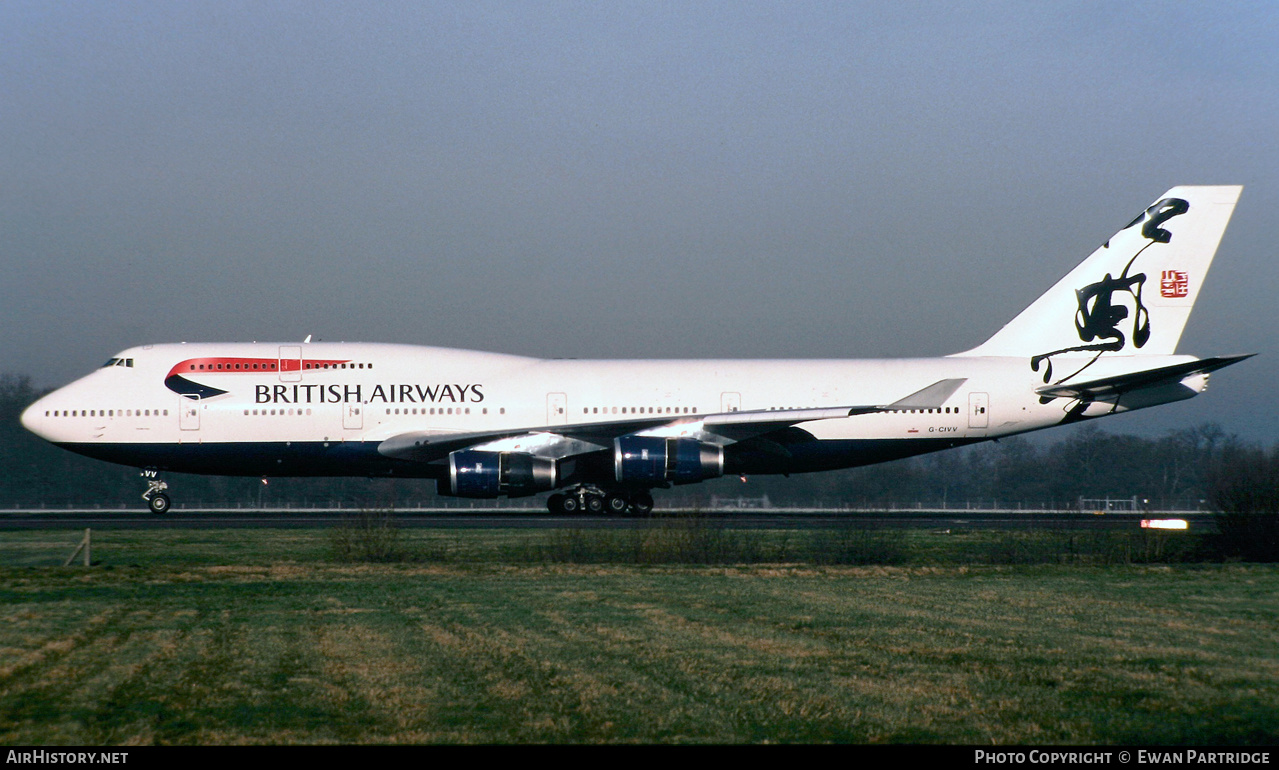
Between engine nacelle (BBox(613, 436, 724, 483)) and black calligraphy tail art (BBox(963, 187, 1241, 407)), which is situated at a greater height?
black calligraphy tail art (BBox(963, 187, 1241, 407))

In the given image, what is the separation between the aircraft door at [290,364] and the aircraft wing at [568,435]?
9.94 ft

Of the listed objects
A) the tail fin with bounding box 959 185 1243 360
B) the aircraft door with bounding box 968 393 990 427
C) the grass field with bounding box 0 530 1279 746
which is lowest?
the grass field with bounding box 0 530 1279 746

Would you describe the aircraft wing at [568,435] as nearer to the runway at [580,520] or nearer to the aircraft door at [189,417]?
the runway at [580,520]

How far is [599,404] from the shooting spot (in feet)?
105

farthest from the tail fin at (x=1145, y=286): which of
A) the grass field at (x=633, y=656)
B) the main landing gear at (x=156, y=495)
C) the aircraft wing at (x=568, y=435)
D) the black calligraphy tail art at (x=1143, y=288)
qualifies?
the main landing gear at (x=156, y=495)

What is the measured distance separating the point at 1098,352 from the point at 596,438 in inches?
563

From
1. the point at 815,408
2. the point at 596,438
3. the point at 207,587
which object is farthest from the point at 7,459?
the point at 207,587

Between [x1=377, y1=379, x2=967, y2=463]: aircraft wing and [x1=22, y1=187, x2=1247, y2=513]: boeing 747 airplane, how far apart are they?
0.17 ft

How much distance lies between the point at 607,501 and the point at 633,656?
21.9m

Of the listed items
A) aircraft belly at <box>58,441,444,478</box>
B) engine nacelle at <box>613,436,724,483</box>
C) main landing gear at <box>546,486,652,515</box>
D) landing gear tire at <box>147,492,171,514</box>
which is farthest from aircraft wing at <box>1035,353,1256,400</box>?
landing gear tire at <box>147,492,171,514</box>

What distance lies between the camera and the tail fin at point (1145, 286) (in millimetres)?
33344

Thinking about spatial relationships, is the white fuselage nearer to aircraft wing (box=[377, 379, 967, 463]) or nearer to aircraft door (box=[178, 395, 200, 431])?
aircraft door (box=[178, 395, 200, 431])

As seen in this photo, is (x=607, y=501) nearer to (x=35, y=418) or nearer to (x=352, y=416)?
(x=352, y=416)

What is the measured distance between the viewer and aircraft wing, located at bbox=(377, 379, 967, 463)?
30484 mm
